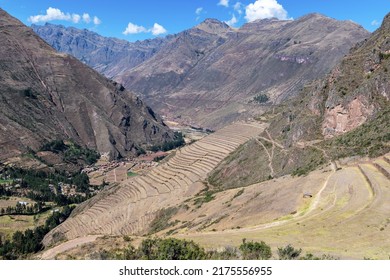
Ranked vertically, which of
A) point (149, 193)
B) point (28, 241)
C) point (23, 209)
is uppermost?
point (23, 209)

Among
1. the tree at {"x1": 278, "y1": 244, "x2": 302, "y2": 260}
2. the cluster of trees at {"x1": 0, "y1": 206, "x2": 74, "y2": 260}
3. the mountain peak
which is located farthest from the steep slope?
the cluster of trees at {"x1": 0, "y1": 206, "x2": 74, "y2": 260}

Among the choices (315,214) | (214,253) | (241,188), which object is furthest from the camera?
(241,188)

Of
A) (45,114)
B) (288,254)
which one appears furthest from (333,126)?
(45,114)

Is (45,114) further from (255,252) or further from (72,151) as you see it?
(255,252)

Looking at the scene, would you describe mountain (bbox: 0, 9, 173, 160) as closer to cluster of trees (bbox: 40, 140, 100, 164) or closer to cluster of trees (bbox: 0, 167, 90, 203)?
cluster of trees (bbox: 40, 140, 100, 164)

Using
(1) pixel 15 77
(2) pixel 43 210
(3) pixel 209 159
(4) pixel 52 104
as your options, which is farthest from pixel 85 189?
(1) pixel 15 77

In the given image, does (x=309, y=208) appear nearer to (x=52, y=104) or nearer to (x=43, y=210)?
(x=43, y=210)

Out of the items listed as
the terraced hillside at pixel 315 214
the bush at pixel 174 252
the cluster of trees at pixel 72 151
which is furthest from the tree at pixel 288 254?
the cluster of trees at pixel 72 151

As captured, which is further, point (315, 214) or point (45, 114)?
point (45, 114)
